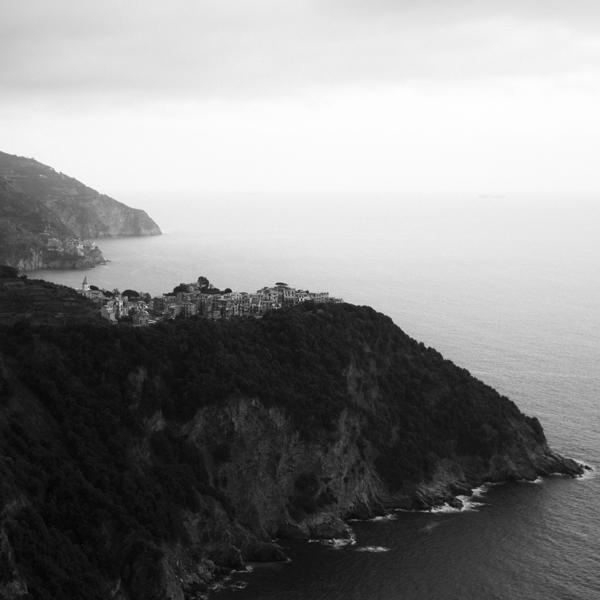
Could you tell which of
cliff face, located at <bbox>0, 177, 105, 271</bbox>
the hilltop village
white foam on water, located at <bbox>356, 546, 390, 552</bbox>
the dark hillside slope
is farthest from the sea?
the hilltop village

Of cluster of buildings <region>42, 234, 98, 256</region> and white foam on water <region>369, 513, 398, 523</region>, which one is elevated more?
cluster of buildings <region>42, 234, 98, 256</region>

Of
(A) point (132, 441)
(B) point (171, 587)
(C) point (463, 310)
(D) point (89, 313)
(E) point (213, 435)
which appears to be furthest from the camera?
(C) point (463, 310)

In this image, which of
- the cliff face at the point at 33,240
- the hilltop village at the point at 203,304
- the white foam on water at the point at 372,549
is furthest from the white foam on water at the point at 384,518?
the cliff face at the point at 33,240

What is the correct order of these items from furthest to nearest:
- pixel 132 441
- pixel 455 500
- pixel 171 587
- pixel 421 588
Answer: pixel 455 500, pixel 132 441, pixel 421 588, pixel 171 587

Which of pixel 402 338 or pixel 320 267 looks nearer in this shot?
pixel 402 338


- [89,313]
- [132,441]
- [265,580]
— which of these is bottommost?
[265,580]

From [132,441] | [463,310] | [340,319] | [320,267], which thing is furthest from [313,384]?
[320,267]

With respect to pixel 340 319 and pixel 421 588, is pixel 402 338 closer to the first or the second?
pixel 340 319

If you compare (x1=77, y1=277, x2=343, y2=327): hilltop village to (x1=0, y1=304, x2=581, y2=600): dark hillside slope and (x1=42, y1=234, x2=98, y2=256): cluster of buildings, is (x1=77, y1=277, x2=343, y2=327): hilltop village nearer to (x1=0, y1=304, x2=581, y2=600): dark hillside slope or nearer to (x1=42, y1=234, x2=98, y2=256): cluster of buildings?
(x1=0, y1=304, x2=581, y2=600): dark hillside slope
